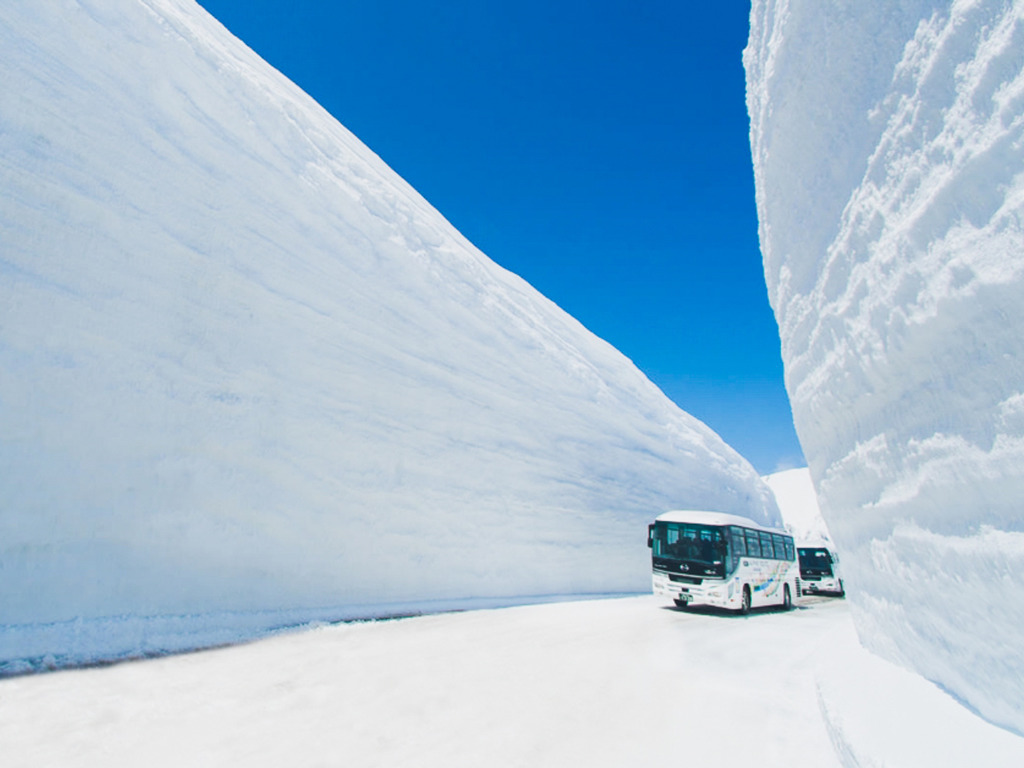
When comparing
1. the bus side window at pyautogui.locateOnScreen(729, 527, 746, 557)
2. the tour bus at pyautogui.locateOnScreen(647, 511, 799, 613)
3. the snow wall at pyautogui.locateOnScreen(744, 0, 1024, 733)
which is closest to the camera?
the snow wall at pyautogui.locateOnScreen(744, 0, 1024, 733)

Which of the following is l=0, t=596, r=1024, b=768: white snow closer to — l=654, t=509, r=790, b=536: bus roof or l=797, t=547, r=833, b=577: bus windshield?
l=654, t=509, r=790, b=536: bus roof

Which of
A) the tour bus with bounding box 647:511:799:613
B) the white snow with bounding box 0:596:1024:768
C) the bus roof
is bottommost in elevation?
the white snow with bounding box 0:596:1024:768

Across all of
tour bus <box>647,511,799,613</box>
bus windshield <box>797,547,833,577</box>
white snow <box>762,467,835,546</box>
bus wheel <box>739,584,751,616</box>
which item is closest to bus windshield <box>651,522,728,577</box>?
tour bus <box>647,511,799,613</box>

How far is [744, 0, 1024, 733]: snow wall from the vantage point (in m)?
2.17

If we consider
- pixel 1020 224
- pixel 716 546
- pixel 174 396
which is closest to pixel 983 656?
pixel 1020 224

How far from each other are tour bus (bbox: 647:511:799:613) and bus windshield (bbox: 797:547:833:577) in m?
8.69

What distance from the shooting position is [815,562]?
20328 mm

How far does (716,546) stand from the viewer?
11500 mm

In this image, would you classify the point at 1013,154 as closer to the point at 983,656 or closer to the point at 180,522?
the point at 983,656

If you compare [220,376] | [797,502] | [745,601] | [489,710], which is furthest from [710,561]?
[797,502]

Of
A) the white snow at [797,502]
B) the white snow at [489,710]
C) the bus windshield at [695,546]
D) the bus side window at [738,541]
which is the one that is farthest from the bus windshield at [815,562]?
the white snow at [797,502]

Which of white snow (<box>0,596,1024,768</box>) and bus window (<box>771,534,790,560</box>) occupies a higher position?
bus window (<box>771,534,790,560</box>)

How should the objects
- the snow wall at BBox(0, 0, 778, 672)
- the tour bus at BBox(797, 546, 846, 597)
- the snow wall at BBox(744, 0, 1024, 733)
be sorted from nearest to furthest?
the snow wall at BBox(744, 0, 1024, 733) → the snow wall at BBox(0, 0, 778, 672) → the tour bus at BBox(797, 546, 846, 597)

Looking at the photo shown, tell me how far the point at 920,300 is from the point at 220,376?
845 centimetres
